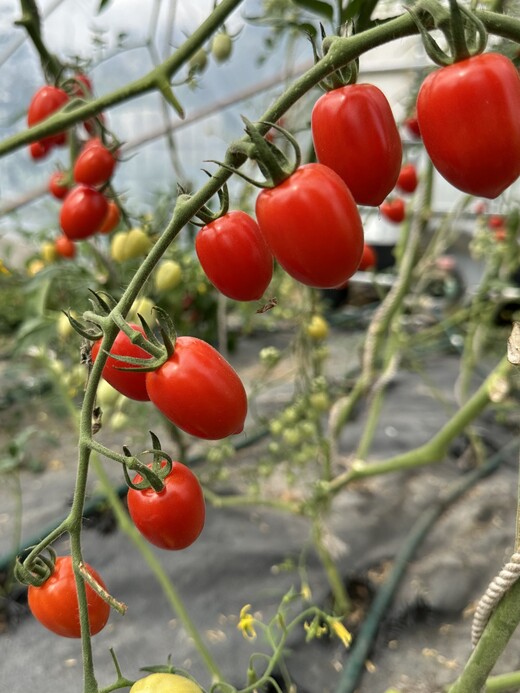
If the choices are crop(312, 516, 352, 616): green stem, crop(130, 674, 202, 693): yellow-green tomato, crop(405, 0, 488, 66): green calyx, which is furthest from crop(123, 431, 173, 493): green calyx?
crop(312, 516, 352, 616): green stem

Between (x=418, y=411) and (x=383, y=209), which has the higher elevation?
(x=383, y=209)

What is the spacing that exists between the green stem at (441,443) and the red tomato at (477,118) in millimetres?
597

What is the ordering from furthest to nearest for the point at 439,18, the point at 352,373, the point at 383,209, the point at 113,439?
the point at 352,373
the point at 113,439
the point at 383,209
the point at 439,18

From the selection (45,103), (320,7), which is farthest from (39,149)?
(320,7)

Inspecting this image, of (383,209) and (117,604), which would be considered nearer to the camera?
(117,604)

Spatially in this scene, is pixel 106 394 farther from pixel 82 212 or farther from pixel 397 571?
pixel 397 571

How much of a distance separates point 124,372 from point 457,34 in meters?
0.23

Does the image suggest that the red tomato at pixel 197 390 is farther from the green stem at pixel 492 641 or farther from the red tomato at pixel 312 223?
the green stem at pixel 492 641

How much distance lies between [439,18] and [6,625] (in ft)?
3.51

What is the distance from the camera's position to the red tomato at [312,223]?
27 cm

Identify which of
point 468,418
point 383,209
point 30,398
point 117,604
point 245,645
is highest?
point 117,604

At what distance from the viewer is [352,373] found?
2031mm

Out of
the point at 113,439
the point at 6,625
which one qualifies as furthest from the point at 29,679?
the point at 113,439

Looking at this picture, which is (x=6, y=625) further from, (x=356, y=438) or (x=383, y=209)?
(x=356, y=438)
